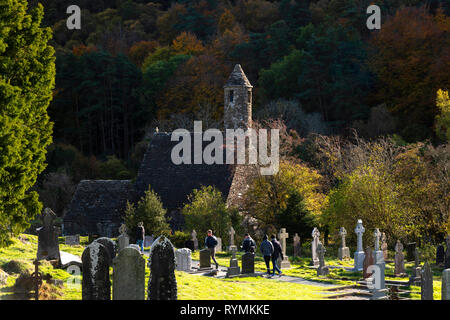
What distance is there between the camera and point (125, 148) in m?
73.6

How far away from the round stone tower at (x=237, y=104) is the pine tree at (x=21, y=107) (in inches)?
939

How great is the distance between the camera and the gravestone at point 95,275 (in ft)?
57.4

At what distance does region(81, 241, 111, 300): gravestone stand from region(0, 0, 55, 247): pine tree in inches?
242

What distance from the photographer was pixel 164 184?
48000mm

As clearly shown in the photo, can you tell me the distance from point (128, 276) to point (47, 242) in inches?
304

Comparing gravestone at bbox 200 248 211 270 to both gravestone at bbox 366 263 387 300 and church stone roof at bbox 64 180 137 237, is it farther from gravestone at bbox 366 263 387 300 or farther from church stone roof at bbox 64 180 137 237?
church stone roof at bbox 64 180 137 237

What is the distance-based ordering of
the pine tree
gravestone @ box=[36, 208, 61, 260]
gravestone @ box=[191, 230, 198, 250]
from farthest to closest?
gravestone @ box=[191, 230, 198, 250], gravestone @ box=[36, 208, 61, 260], the pine tree

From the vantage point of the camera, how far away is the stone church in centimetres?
4574

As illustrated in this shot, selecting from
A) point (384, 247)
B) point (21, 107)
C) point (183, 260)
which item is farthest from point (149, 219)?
point (21, 107)

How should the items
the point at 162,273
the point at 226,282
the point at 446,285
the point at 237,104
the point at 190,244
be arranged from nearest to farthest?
1. the point at 162,273
2. the point at 446,285
3. the point at 226,282
4. the point at 190,244
5. the point at 237,104

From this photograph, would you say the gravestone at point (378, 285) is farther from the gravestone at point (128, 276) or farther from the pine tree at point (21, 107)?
the pine tree at point (21, 107)

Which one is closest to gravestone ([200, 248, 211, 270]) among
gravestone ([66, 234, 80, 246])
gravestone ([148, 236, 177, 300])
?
gravestone ([148, 236, 177, 300])

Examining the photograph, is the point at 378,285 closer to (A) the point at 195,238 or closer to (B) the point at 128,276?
(B) the point at 128,276
